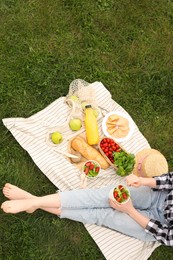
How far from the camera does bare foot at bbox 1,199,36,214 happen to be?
4.15 metres

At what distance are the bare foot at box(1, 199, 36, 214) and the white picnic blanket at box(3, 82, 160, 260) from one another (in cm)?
54

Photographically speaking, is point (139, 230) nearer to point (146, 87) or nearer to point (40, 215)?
point (40, 215)

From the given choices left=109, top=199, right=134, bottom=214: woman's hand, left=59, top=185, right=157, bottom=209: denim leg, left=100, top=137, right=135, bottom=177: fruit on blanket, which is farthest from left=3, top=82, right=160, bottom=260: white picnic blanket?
left=109, top=199, right=134, bottom=214: woman's hand

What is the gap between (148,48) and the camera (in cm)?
552

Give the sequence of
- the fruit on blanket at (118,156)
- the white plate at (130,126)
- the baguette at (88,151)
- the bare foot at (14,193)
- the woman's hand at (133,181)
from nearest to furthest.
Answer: the woman's hand at (133,181)
the bare foot at (14,193)
the fruit on blanket at (118,156)
the baguette at (88,151)
the white plate at (130,126)

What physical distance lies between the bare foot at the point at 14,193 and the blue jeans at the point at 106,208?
35 centimetres

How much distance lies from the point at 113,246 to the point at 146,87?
196 cm

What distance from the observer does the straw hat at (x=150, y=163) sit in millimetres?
4645

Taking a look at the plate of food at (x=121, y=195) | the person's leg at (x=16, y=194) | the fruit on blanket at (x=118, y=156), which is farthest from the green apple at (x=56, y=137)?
the plate of food at (x=121, y=195)

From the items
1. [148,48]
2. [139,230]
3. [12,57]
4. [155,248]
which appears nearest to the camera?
[139,230]

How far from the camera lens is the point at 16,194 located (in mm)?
4289

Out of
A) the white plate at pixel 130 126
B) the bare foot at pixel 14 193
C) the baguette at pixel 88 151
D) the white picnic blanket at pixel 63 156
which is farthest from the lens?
the white plate at pixel 130 126

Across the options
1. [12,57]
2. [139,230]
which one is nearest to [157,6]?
[12,57]

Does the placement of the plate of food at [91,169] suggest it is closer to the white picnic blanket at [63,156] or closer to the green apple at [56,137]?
the white picnic blanket at [63,156]
